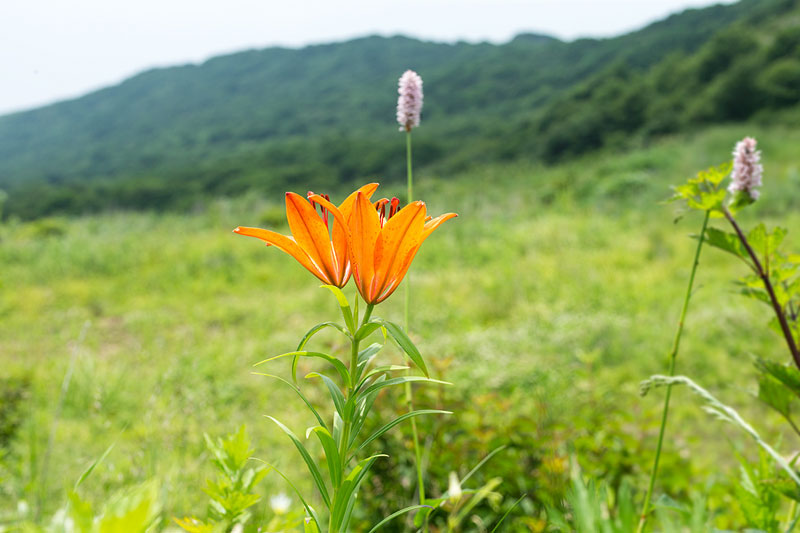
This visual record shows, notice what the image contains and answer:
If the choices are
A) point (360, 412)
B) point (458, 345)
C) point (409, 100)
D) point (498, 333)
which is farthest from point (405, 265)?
point (498, 333)

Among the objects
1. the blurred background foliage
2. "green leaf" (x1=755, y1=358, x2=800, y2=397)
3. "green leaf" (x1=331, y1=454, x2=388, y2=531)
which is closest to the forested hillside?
the blurred background foliage

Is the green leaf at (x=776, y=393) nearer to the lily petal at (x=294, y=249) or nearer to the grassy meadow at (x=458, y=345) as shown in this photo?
the grassy meadow at (x=458, y=345)

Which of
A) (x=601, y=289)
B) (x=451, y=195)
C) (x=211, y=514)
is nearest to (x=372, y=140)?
(x=451, y=195)

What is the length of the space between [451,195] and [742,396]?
10588mm

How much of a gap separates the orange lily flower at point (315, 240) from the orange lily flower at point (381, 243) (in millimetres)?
16

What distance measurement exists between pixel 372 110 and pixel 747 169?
42.9m

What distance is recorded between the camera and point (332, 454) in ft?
1.57

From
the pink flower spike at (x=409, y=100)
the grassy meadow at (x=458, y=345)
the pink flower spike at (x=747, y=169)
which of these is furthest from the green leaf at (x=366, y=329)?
the pink flower spike at (x=747, y=169)

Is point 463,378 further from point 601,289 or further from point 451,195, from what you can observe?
point 451,195

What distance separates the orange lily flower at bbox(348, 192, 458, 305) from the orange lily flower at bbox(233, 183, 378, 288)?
2cm

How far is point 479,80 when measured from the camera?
4122 centimetres

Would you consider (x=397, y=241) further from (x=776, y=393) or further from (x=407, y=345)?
(x=776, y=393)

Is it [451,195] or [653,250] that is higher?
[451,195]

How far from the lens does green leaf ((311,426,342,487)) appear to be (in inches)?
18.6
